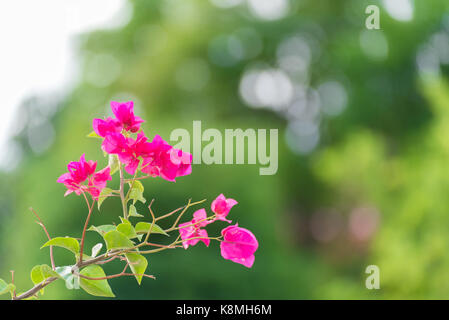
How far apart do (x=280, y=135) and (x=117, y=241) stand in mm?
6251

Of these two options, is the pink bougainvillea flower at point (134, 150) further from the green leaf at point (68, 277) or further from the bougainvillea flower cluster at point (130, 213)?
the green leaf at point (68, 277)

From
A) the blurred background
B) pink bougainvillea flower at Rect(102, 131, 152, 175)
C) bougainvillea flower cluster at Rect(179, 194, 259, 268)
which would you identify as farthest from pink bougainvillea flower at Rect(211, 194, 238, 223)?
the blurred background

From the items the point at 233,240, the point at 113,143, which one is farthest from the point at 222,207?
the point at 113,143

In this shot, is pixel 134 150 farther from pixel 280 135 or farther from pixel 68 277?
pixel 280 135

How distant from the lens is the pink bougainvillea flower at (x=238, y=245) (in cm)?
59

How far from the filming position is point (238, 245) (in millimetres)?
597

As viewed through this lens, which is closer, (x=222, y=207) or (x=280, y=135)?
(x=222, y=207)

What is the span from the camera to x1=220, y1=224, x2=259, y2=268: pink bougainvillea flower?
59cm

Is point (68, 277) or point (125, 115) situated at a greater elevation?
point (125, 115)

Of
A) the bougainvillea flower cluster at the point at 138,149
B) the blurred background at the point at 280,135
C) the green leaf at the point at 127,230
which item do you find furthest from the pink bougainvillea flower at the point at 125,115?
the blurred background at the point at 280,135

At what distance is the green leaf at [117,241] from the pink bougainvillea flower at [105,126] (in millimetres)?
116

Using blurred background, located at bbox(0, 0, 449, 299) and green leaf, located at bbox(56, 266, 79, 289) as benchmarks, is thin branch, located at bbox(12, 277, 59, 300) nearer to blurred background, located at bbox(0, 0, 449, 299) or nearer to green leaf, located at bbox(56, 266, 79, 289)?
green leaf, located at bbox(56, 266, 79, 289)

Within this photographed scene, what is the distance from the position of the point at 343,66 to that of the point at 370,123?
1065mm
